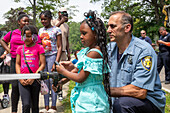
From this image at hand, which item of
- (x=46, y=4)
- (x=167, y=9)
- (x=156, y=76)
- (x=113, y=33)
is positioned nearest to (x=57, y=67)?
(x=113, y=33)

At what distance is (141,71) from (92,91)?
1.87 feet

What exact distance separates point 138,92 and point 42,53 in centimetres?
194

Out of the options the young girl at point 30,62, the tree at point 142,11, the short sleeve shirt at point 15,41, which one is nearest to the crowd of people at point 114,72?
the young girl at point 30,62

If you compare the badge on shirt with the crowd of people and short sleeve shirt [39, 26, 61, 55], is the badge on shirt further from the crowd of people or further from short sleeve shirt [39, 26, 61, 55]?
short sleeve shirt [39, 26, 61, 55]

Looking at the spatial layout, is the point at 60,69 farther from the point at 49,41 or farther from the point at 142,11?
the point at 142,11

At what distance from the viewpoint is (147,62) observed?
7.73 ft

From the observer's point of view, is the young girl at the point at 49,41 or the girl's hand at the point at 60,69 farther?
the young girl at the point at 49,41

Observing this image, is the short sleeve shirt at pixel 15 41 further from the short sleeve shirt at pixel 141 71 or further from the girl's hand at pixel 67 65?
the short sleeve shirt at pixel 141 71

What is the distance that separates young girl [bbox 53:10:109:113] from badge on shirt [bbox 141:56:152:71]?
15.8 inches

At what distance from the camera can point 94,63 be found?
2.21m

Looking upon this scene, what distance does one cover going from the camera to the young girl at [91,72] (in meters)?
2.22

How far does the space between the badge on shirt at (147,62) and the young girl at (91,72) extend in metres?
0.40

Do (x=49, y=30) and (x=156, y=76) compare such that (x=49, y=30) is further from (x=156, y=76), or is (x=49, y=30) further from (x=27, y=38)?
(x=156, y=76)

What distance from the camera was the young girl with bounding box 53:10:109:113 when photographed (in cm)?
222
